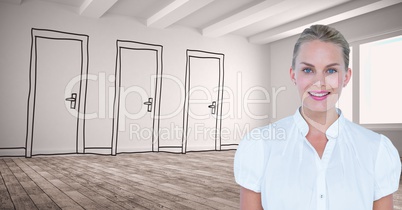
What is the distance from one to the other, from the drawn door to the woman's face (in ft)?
30.6

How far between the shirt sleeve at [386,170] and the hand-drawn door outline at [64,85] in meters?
8.57

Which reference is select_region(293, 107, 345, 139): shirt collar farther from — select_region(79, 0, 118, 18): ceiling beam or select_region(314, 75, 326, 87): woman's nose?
select_region(79, 0, 118, 18): ceiling beam

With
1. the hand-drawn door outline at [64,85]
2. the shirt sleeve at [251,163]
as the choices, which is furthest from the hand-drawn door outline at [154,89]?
the shirt sleeve at [251,163]

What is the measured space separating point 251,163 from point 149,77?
29.7 ft

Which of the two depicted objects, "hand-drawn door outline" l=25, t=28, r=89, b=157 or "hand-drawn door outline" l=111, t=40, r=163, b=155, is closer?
"hand-drawn door outline" l=25, t=28, r=89, b=157

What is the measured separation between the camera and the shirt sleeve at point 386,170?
102 cm

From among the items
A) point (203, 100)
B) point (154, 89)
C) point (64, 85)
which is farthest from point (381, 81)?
point (64, 85)

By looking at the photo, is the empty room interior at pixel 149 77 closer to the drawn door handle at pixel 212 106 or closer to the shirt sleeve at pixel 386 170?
the drawn door handle at pixel 212 106

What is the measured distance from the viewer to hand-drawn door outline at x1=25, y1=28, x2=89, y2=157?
8.32 m

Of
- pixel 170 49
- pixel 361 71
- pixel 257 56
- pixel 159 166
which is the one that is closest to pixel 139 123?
pixel 170 49

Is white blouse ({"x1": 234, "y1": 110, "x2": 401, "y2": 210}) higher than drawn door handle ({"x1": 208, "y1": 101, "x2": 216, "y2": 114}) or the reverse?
the reverse

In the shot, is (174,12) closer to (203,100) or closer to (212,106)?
(203,100)

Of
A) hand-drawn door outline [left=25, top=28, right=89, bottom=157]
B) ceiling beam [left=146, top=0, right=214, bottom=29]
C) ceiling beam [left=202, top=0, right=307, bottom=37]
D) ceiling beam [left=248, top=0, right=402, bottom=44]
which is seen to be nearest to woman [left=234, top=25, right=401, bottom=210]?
ceiling beam [left=146, top=0, right=214, bottom=29]

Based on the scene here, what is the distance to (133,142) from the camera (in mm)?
9617
